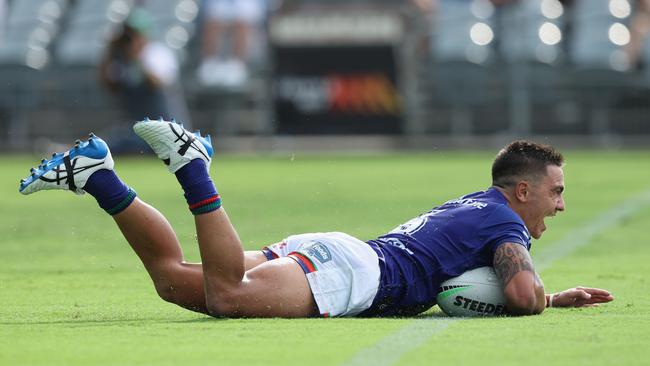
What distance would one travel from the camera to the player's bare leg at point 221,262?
5.96 metres

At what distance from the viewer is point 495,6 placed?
86.6 ft

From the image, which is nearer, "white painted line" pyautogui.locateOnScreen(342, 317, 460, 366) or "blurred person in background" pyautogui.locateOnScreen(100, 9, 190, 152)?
"white painted line" pyautogui.locateOnScreen(342, 317, 460, 366)

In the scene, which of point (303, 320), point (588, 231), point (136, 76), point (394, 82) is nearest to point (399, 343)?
point (303, 320)

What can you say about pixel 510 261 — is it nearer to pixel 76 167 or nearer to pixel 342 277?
pixel 342 277

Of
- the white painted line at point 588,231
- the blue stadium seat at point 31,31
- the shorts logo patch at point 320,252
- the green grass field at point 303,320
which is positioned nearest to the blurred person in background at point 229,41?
the blue stadium seat at point 31,31

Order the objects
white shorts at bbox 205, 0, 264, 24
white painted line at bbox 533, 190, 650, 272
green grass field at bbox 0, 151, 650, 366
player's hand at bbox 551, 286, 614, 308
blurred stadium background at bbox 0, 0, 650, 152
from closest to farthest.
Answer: green grass field at bbox 0, 151, 650, 366, player's hand at bbox 551, 286, 614, 308, white painted line at bbox 533, 190, 650, 272, blurred stadium background at bbox 0, 0, 650, 152, white shorts at bbox 205, 0, 264, 24

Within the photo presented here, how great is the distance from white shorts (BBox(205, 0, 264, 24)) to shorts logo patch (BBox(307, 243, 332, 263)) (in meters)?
19.9

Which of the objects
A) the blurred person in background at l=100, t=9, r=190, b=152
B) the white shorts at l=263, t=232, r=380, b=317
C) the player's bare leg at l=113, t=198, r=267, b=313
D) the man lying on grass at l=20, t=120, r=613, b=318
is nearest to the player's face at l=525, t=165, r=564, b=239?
the man lying on grass at l=20, t=120, r=613, b=318

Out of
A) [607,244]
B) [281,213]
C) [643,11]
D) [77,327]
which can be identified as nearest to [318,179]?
[281,213]

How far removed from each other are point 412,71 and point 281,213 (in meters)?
12.8

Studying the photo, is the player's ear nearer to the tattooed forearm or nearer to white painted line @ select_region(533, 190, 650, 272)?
the tattooed forearm

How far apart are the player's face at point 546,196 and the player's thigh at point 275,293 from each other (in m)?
1.15

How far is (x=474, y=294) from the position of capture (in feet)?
20.1

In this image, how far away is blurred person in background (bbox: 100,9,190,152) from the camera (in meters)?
21.5
